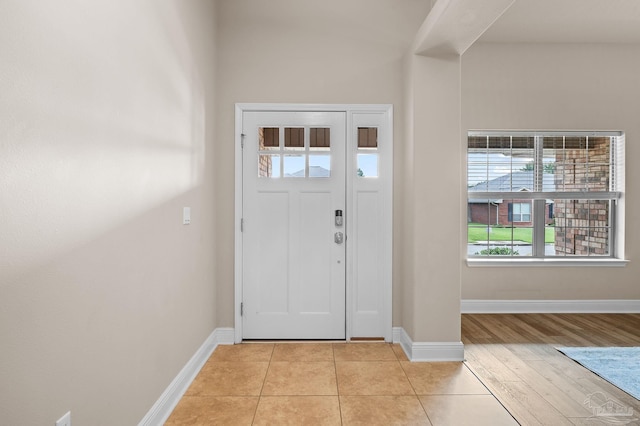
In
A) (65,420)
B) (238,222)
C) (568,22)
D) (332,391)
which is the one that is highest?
(568,22)

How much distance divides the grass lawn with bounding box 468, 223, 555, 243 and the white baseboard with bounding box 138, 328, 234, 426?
2.87 metres

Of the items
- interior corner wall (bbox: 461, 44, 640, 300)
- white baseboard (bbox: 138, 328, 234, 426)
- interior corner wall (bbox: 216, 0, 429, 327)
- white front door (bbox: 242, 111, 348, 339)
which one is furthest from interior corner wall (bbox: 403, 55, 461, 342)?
white baseboard (bbox: 138, 328, 234, 426)

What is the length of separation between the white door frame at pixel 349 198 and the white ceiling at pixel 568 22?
1666 mm

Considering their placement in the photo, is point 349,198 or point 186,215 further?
point 349,198

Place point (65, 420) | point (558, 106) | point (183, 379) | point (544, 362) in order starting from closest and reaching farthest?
point (65, 420)
point (183, 379)
point (544, 362)
point (558, 106)

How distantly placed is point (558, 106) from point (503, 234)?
156cm

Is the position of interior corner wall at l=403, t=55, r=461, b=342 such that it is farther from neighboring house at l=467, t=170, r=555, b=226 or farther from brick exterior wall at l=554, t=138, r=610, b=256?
brick exterior wall at l=554, t=138, r=610, b=256

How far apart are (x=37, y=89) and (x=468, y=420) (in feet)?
8.14

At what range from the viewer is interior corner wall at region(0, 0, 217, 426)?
3.50ft

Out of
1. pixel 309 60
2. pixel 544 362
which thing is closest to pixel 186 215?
pixel 309 60

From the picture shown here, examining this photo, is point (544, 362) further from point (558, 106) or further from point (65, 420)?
point (65, 420)

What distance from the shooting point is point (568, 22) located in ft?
11.9

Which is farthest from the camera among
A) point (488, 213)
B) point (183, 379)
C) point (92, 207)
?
point (488, 213)

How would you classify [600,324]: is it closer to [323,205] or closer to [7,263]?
[323,205]
